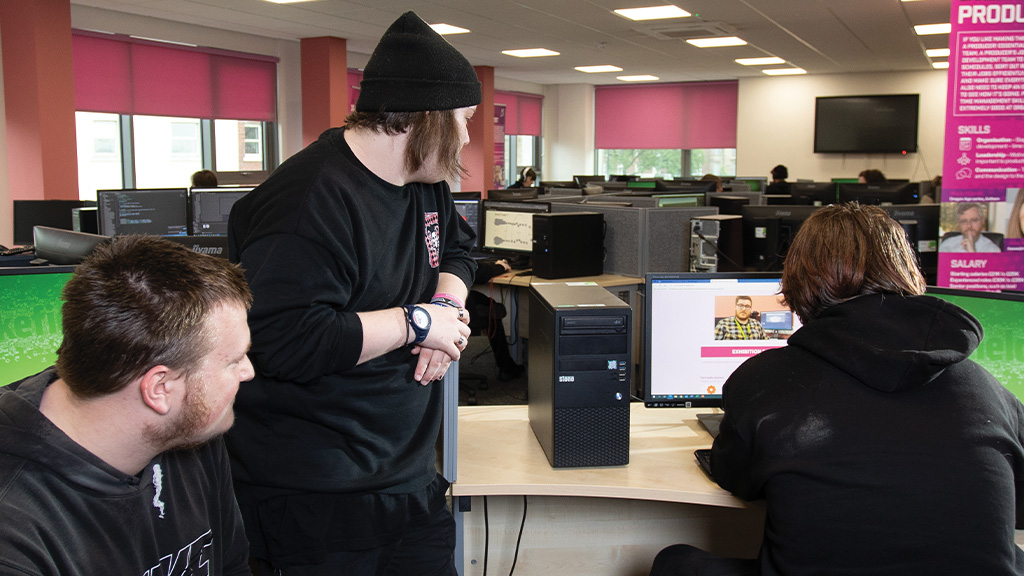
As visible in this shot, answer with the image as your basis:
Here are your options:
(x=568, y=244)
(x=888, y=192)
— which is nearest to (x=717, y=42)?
(x=888, y=192)

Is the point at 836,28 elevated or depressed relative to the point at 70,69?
elevated

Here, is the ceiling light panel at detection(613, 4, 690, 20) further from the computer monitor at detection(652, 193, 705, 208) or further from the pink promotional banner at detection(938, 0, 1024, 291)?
the pink promotional banner at detection(938, 0, 1024, 291)

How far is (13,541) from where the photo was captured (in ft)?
2.52

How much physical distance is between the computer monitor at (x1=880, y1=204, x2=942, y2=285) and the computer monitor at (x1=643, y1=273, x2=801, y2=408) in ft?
8.77

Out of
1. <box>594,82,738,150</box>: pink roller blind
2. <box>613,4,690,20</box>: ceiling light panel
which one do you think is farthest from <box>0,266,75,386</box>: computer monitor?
<box>594,82,738,150</box>: pink roller blind

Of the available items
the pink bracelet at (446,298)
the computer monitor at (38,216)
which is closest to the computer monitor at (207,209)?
the computer monitor at (38,216)

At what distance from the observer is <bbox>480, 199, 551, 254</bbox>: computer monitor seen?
16.1 ft

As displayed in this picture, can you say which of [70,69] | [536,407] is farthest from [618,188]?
[536,407]

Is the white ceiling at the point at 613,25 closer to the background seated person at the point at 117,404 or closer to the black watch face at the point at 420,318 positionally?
the black watch face at the point at 420,318

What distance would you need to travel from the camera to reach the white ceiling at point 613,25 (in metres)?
6.79

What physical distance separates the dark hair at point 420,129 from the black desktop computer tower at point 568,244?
9.85 ft

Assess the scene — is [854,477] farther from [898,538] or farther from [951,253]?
[951,253]

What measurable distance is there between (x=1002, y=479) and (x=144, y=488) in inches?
46.8

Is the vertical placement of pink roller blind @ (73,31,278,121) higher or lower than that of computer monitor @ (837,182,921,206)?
higher
